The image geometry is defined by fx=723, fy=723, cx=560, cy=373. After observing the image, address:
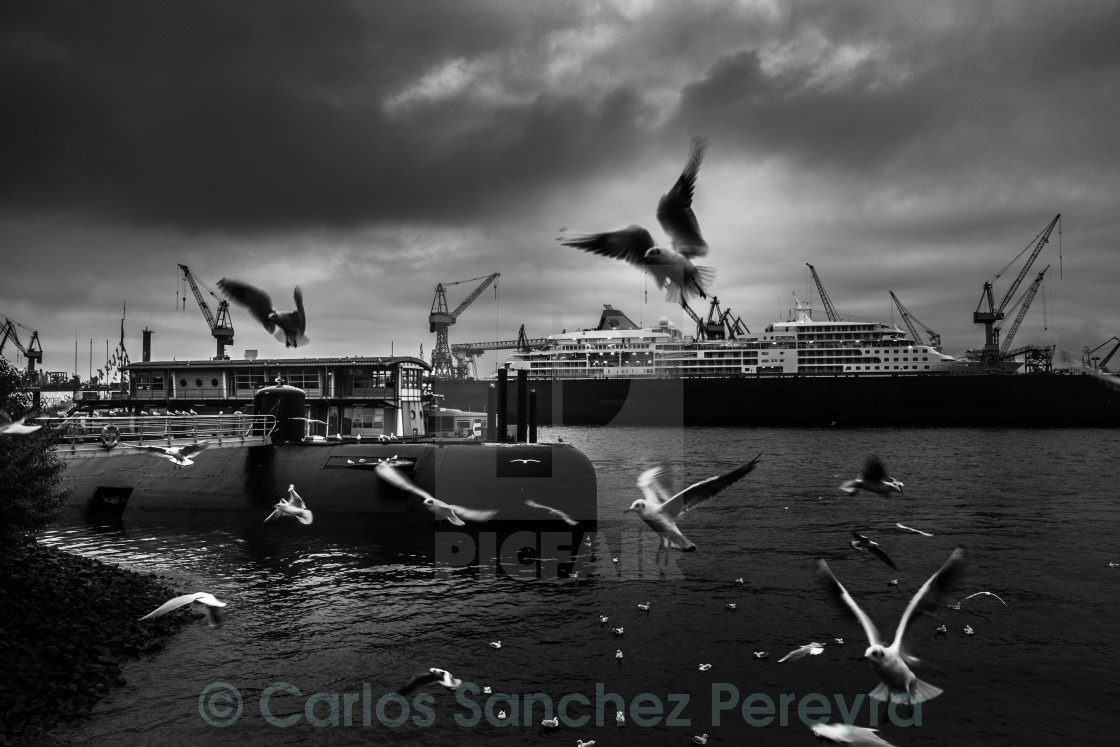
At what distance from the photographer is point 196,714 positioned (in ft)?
33.6

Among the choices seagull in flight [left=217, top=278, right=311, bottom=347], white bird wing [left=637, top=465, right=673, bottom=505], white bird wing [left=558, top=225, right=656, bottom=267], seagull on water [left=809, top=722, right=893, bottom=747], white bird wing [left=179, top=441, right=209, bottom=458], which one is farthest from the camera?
white bird wing [left=179, top=441, right=209, bottom=458]

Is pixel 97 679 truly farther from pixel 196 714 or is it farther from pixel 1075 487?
pixel 1075 487

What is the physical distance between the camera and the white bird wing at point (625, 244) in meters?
8.62

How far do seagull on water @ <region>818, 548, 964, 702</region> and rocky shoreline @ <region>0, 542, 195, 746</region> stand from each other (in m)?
9.57

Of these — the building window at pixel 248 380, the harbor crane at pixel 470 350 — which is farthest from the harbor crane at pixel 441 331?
the building window at pixel 248 380

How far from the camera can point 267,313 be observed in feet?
46.6

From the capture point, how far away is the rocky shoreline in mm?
9477

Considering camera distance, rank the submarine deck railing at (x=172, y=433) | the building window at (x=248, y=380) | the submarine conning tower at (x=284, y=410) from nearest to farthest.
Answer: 1. the submarine deck railing at (x=172, y=433)
2. the submarine conning tower at (x=284, y=410)
3. the building window at (x=248, y=380)

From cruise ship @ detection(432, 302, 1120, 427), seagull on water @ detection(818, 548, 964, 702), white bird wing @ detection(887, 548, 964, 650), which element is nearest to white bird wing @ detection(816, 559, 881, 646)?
seagull on water @ detection(818, 548, 964, 702)

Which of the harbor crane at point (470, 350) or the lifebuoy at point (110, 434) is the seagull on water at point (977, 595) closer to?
the lifebuoy at point (110, 434)

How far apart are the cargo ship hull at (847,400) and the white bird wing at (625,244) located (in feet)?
222

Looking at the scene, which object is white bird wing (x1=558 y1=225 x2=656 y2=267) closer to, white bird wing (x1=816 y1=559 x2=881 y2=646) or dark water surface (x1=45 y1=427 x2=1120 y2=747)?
white bird wing (x1=816 y1=559 x2=881 y2=646)

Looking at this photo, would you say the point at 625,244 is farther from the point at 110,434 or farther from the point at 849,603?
the point at 110,434

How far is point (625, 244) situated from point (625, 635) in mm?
8027
